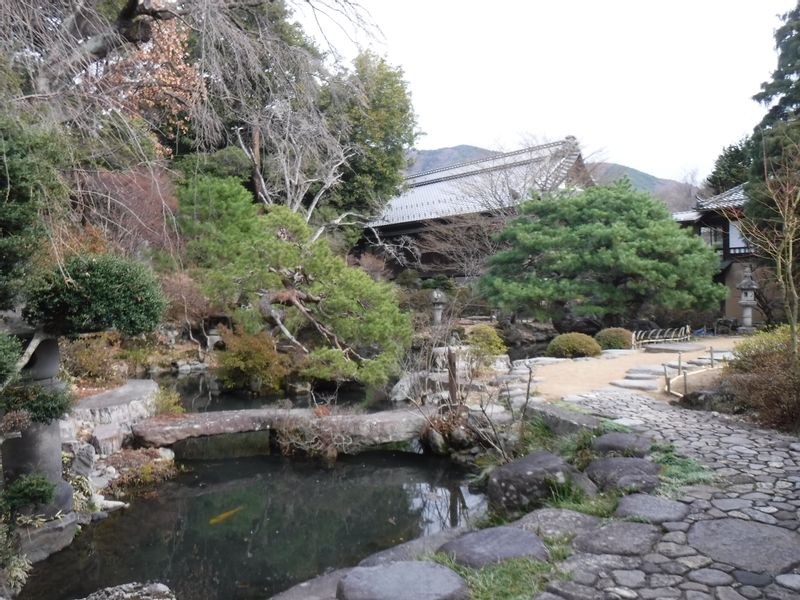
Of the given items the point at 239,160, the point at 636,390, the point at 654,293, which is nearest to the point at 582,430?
the point at 636,390

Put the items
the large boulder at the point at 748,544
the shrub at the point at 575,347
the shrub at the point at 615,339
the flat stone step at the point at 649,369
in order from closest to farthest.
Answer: the large boulder at the point at 748,544 < the flat stone step at the point at 649,369 < the shrub at the point at 575,347 < the shrub at the point at 615,339

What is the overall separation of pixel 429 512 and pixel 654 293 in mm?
9349

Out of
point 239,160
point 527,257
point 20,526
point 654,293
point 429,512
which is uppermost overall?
point 239,160

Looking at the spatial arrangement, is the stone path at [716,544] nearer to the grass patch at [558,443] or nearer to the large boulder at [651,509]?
the large boulder at [651,509]

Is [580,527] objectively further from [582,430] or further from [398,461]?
[398,461]

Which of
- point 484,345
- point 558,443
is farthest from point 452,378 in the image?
point 484,345

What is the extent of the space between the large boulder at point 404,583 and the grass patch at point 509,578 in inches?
2.7

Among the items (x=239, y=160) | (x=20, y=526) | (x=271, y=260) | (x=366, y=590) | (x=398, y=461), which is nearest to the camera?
(x=366, y=590)

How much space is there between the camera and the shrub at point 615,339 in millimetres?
11898

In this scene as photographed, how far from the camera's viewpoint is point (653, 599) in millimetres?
2389

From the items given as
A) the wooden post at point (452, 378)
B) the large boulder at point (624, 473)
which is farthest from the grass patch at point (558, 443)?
the wooden post at point (452, 378)

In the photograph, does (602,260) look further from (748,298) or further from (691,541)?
(691,541)

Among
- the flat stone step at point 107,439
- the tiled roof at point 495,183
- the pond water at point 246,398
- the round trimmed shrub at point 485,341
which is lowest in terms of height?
the pond water at point 246,398

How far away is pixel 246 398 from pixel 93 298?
6699 millimetres
